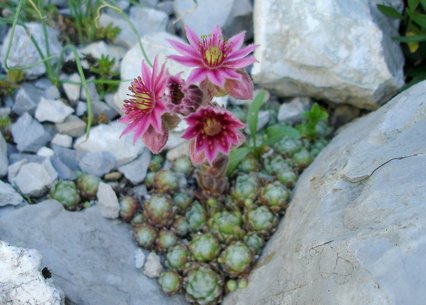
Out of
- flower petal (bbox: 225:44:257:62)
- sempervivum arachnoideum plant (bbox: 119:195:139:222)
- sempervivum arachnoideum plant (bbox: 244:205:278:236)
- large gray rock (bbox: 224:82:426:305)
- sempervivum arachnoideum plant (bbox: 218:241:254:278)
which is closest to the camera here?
large gray rock (bbox: 224:82:426:305)

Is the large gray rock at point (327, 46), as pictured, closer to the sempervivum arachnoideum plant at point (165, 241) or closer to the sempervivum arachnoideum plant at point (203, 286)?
the sempervivum arachnoideum plant at point (165, 241)

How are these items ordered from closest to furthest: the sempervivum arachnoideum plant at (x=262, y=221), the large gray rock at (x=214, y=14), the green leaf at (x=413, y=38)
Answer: the sempervivum arachnoideum plant at (x=262, y=221), the green leaf at (x=413, y=38), the large gray rock at (x=214, y=14)

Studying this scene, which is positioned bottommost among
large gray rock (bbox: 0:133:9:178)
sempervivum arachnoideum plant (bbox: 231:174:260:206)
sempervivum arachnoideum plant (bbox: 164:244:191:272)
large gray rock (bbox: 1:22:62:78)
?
sempervivum arachnoideum plant (bbox: 164:244:191:272)

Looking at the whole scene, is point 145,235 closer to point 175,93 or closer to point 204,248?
point 204,248

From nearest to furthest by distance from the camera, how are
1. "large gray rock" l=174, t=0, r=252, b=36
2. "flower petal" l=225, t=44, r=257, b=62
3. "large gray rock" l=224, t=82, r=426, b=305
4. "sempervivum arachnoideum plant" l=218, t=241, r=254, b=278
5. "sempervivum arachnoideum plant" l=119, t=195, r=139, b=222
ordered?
"large gray rock" l=224, t=82, r=426, b=305 → "flower petal" l=225, t=44, r=257, b=62 → "sempervivum arachnoideum plant" l=218, t=241, r=254, b=278 → "sempervivum arachnoideum plant" l=119, t=195, r=139, b=222 → "large gray rock" l=174, t=0, r=252, b=36

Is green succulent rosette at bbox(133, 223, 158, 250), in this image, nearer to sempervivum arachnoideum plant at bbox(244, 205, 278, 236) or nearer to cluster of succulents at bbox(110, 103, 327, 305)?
cluster of succulents at bbox(110, 103, 327, 305)

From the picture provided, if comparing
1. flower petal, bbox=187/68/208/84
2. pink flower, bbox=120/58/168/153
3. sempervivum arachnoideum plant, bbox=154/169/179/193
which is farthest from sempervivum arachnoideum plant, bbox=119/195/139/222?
flower petal, bbox=187/68/208/84

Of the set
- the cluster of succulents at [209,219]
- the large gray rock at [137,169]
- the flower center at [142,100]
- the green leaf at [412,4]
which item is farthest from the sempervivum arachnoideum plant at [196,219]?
the green leaf at [412,4]

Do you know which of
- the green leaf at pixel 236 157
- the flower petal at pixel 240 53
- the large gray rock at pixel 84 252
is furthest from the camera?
the green leaf at pixel 236 157
